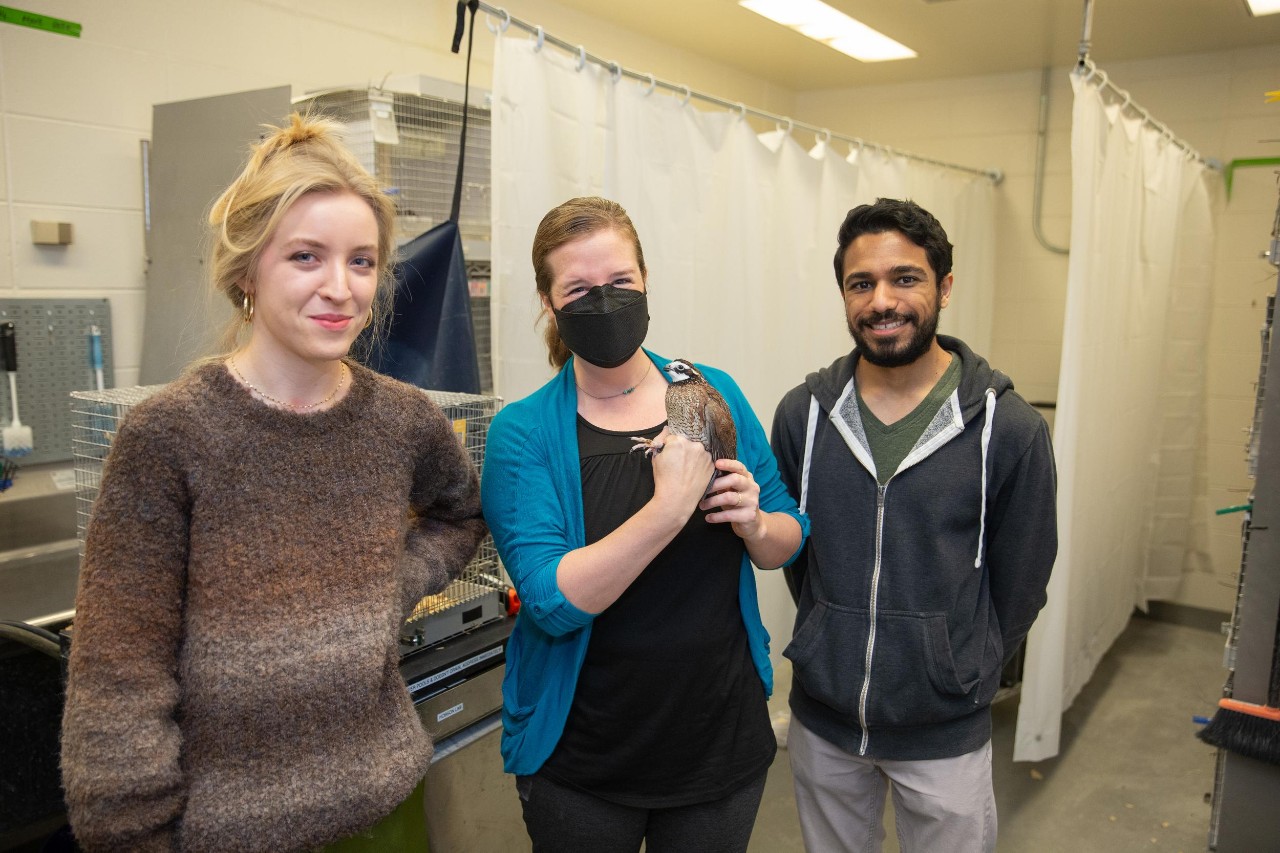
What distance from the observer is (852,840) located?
1.52 m

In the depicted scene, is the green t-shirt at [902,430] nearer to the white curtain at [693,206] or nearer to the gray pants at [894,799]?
the gray pants at [894,799]

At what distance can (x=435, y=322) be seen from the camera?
180 centimetres

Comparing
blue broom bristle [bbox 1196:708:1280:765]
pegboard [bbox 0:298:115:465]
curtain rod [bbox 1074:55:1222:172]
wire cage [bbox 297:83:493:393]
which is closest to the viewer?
blue broom bristle [bbox 1196:708:1280:765]

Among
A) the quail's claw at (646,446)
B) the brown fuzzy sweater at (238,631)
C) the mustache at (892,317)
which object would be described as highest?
the mustache at (892,317)

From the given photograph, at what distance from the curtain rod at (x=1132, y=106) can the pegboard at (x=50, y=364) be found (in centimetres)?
255

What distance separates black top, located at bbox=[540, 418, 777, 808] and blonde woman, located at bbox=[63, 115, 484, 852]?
0.24 metres

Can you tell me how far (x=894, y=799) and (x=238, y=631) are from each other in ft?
3.74

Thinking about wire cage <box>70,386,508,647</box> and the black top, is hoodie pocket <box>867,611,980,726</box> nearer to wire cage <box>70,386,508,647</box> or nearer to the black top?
the black top

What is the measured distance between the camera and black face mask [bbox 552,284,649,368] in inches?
43.9

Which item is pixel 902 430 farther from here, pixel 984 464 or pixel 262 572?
pixel 262 572

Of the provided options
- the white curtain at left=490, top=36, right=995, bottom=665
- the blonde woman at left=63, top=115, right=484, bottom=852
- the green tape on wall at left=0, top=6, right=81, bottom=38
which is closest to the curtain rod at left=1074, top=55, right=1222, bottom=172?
the white curtain at left=490, top=36, right=995, bottom=665

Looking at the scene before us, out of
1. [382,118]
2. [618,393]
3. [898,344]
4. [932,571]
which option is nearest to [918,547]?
[932,571]

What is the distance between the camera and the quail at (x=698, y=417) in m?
1.09

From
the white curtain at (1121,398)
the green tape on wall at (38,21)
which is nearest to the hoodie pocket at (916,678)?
the white curtain at (1121,398)
